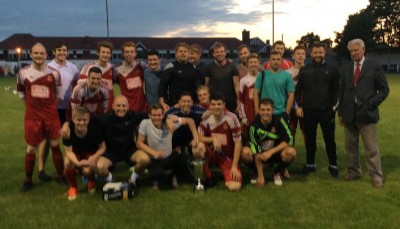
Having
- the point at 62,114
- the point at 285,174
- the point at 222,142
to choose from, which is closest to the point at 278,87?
the point at 222,142

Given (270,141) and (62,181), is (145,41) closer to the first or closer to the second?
(62,181)

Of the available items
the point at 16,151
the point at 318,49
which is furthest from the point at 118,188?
the point at 16,151

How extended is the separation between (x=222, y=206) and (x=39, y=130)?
2.81 metres

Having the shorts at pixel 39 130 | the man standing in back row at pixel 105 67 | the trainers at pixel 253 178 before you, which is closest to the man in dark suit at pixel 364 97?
the trainers at pixel 253 178

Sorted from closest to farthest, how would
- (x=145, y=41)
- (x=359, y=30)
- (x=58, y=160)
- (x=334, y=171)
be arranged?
(x=58, y=160) < (x=334, y=171) < (x=359, y=30) < (x=145, y=41)

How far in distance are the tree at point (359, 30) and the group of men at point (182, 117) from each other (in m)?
65.2

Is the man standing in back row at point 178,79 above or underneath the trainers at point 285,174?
above

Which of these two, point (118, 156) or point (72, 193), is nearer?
point (72, 193)

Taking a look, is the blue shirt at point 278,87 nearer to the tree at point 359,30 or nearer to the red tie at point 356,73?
the red tie at point 356,73

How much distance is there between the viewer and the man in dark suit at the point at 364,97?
5742mm

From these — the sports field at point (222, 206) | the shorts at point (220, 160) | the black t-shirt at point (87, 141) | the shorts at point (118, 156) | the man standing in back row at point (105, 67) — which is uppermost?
the man standing in back row at point (105, 67)

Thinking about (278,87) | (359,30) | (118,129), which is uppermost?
(359,30)

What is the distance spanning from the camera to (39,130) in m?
5.99

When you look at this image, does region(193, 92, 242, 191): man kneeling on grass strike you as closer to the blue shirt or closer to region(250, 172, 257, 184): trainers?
region(250, 172, 257, 184): trainers
